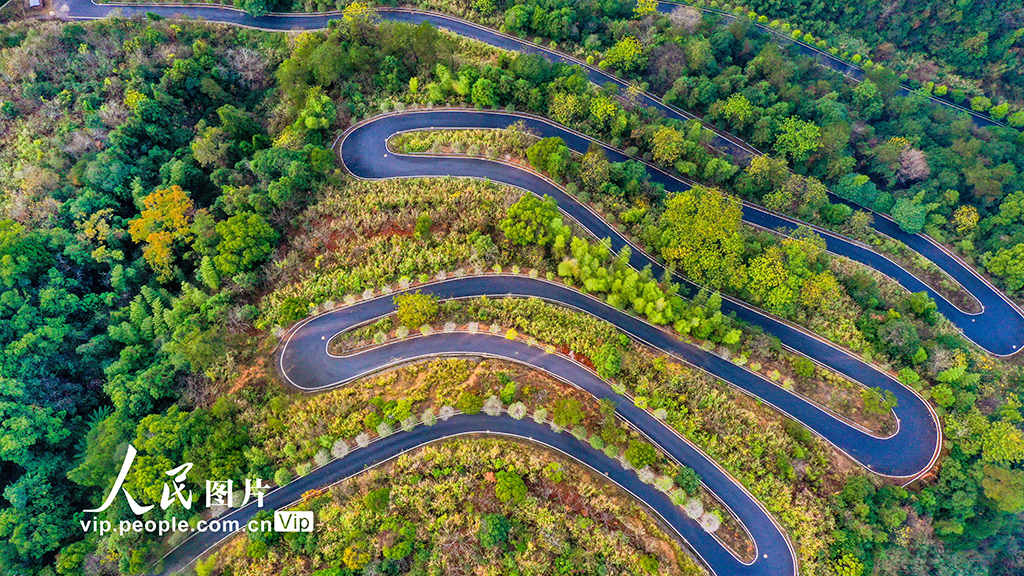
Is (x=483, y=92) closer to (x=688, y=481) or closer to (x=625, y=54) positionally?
(x=625, y=54)

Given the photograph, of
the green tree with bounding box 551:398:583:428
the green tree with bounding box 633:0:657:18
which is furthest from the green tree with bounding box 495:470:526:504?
the green tree with bounding box 633:0:657:18

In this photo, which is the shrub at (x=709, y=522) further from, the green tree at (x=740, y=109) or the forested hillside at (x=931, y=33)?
the forested hillside at (x=931, y=33)

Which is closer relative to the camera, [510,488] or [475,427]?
[510,488]

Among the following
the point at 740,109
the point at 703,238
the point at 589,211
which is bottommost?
the point at 589,211

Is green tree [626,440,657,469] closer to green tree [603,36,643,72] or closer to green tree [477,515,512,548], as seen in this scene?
green tree [477,515,512,548]

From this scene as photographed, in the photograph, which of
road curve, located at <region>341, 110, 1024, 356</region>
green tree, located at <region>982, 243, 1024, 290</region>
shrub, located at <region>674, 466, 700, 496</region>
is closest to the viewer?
shrub, located at <region>674, 466, 700, 496</region>

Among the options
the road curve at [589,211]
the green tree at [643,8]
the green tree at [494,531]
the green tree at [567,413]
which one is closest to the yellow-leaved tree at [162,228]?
the road curve at [589,211]

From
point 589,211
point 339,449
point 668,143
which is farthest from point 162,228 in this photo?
point 668,143
